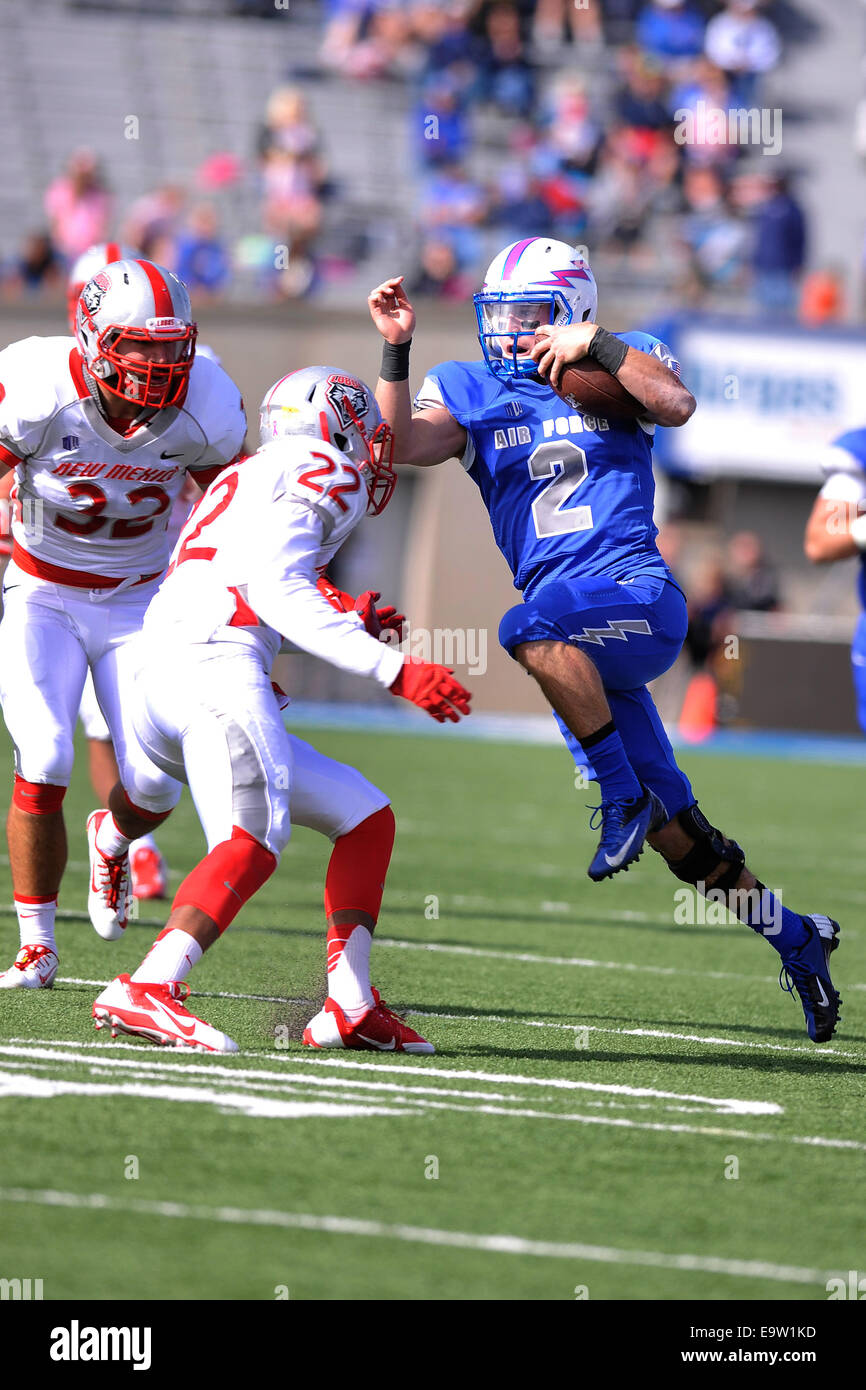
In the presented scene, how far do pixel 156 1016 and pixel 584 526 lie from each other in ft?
5.86

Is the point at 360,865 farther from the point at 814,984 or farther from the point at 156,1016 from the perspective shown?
the point at 814,984

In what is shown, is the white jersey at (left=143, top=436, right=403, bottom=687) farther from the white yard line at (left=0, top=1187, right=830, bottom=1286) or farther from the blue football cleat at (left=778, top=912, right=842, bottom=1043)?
the blue football cleat at (left=778, top=912, right=842, bottom=1043)

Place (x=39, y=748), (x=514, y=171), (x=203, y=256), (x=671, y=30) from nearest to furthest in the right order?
(x=39, y=748) → (x=203, y=256) → (x=514, y=171) → (x=671, y=30)

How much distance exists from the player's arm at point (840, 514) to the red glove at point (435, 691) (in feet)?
6.49

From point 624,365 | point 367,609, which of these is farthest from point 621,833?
point 624,365

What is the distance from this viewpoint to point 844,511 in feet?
19.4

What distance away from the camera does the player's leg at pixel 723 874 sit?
17.3ft

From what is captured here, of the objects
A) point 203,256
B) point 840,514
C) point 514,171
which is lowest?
point 840,514

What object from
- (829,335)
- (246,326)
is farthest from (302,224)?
(829,335)

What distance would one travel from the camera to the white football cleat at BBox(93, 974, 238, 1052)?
14.7 feet

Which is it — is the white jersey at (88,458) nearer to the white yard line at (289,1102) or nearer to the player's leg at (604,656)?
the player's leg at (604,656)

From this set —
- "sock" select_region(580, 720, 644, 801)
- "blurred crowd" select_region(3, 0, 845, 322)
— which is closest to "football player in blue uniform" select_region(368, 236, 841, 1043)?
"sock" select_region(580, 720, 644, 801)

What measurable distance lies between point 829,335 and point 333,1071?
54.4 feet
